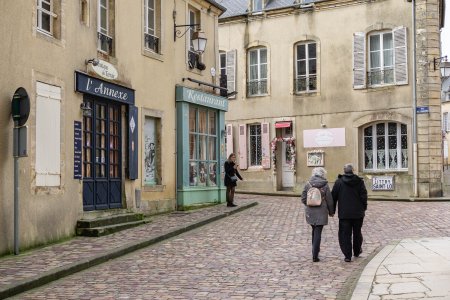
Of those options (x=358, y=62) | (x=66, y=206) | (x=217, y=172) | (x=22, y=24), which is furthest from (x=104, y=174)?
(x=358, y=62)

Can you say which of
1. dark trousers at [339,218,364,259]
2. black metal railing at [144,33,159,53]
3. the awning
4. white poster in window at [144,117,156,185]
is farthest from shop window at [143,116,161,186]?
the awning

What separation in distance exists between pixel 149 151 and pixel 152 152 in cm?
20

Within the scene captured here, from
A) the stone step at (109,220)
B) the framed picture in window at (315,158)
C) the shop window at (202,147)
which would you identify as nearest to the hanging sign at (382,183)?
the framed picture in window at (315,158)

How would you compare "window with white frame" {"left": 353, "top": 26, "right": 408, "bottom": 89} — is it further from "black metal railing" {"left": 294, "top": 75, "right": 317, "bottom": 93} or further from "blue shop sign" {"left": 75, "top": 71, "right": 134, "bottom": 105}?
"blue shop sign" {"left": 75, "top": 71, "right": 134, "bottom": 105}

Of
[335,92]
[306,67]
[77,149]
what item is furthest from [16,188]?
[306,67]

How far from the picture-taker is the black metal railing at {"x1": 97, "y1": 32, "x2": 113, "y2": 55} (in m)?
13.3

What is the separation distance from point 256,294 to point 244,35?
20447 millimetres

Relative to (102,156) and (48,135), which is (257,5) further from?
(48,135)

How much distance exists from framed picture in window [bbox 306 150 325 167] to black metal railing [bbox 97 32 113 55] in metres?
12.5

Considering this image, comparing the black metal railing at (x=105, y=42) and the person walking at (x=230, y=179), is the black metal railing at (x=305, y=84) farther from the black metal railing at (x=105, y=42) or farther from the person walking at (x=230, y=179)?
the black metal railing at (x=105, y=42)

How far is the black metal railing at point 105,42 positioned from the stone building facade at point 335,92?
40.8 ft

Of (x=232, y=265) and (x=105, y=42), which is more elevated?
(x=105, y=42)

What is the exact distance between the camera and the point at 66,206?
37.9 ft

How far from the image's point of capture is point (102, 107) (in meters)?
13.3
